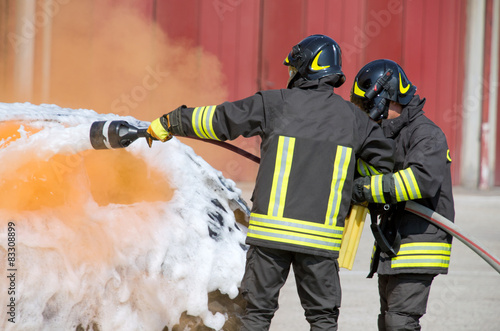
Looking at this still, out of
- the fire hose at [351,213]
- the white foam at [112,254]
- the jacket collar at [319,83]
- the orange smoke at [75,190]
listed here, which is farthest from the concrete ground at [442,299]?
the orange smoke at [75,190]

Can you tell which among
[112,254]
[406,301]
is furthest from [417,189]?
[112,254]

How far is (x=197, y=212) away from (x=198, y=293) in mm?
316

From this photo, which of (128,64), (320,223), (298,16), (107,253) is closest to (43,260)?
(107,253)

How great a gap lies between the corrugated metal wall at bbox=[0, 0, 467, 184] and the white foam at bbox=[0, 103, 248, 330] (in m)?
3.71

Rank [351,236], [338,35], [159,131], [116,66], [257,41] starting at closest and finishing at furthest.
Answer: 1. [159,131]
2. [351,236]
3. [116,66]
4. [257,41]
5. [338,35]

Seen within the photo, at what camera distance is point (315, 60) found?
2.50 m

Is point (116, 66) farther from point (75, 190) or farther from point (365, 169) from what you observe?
point (365, 169)

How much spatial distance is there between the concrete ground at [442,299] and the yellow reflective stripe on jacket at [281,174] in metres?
0.88

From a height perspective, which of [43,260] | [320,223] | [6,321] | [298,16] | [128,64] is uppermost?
[298,16]

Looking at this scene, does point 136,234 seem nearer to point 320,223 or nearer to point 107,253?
point 107,253

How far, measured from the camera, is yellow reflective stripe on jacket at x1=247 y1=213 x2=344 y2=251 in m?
2.31

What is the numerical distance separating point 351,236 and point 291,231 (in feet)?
1.51

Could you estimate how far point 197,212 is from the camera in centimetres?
245

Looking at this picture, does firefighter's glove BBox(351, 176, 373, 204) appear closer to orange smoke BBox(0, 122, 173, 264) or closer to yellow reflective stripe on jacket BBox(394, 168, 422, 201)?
yellow reflective stripe on jacket BBox(394, 168, 422, 201)
